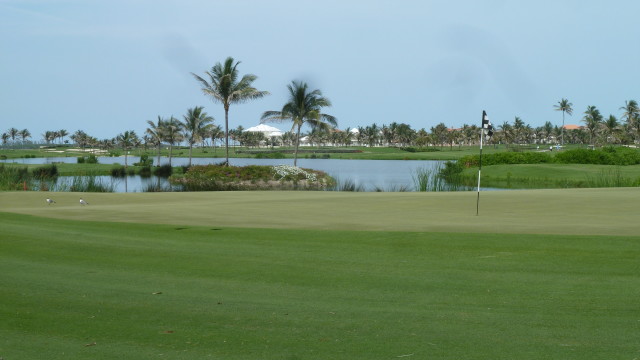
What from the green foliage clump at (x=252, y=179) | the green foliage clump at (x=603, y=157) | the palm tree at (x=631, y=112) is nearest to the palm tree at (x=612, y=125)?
the palm tree at (x=631, y=112)

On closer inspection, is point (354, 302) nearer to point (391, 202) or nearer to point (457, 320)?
point (457, 320)

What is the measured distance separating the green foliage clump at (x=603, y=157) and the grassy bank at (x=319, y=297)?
7376 cm

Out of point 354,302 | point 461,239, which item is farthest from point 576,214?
point 354,302

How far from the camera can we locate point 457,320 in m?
8.22

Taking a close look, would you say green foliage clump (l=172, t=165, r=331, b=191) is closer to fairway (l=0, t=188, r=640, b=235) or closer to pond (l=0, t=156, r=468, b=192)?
pond (l=0, t=156, r=468, b=192)

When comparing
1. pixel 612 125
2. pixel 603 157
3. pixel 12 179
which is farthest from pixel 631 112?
pixel 12 179

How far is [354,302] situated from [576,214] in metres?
13.6

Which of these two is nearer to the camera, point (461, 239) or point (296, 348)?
point (296, 348)

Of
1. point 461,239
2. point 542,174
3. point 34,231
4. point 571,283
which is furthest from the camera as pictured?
point 542,174

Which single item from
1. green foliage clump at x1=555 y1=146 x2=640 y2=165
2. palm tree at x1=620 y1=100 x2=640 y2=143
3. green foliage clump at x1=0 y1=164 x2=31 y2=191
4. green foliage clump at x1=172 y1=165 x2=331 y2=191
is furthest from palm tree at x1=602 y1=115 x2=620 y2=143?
green foliage clump at x1=0 y1=164 x2=31 y2=191

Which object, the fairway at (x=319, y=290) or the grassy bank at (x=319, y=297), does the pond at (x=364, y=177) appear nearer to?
the fairway at (x=319, y=290)

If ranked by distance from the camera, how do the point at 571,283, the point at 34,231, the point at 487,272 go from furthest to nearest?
1. the point at 34,231
2. the point at 487,272
3. the point at 571,283

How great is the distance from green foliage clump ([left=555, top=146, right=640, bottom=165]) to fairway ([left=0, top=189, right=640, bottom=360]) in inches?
2727

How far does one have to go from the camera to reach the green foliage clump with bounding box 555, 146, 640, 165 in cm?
8262
